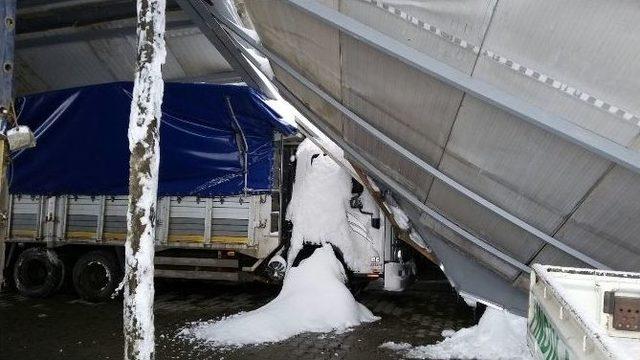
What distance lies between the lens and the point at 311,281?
24.5 ft

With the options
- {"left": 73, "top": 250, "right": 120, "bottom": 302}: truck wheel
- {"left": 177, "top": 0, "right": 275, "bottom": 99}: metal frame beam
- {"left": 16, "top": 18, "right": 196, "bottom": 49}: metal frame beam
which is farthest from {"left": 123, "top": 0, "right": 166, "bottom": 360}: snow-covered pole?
{"left": 16, "top": 18, "right": 196, "bottom": 49}: metal frame beam

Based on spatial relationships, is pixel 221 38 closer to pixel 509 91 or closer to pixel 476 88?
pixel 476 88

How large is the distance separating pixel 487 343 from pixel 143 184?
14.7ft

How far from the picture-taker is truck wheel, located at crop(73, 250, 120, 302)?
894 centimetres

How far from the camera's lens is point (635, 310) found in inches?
133

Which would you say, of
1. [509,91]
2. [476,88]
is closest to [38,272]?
[476,88]

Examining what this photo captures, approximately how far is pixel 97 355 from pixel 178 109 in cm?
422

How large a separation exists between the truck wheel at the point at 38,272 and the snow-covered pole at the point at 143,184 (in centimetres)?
626

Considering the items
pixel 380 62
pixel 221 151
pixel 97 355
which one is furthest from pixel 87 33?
pixel 380 62

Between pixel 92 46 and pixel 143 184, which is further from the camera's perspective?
pixel 92 46

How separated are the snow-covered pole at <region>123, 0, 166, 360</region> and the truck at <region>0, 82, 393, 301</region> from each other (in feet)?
12.7

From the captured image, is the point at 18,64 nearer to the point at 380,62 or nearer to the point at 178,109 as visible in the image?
the point at 178,109

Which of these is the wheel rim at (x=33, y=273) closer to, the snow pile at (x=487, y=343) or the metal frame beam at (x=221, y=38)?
the metal frame beam at (x=221, y=38)

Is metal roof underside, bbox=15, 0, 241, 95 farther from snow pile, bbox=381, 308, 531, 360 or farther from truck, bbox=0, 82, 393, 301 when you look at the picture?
snow pile, bbox=381, 308, 531, 360
